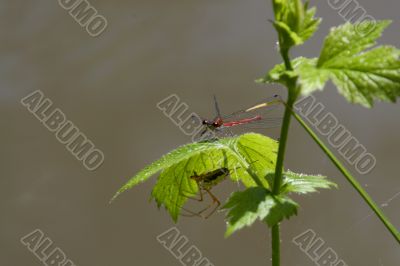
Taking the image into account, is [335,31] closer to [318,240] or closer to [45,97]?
[318,240]

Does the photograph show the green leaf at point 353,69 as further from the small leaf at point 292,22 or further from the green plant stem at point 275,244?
the green plant stem at point 275,244

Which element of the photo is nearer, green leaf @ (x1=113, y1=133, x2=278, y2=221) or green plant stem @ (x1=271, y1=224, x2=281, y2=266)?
green plant stem @ (x1=271, y1=224, x2=281, y2=266)

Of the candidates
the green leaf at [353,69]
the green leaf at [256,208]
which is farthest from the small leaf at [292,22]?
the green leaf at [256,208]

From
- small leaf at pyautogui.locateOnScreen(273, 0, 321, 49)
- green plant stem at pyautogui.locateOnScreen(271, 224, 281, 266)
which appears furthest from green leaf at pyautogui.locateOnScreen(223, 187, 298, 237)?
small leaf at pyautogui.locateOnScreen(273, 0, 321, 49)

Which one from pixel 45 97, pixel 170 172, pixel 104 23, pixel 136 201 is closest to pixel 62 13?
pixel 104 23

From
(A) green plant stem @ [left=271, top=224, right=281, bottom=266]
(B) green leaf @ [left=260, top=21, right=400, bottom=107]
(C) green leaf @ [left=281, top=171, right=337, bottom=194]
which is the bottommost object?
(A) green plant stem @ [left=271, top=224, right=281, bottom=266]

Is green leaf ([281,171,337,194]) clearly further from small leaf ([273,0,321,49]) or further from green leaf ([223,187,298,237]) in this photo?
small leaf ([273,0,321,49])

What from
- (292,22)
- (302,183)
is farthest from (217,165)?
(292,22)
